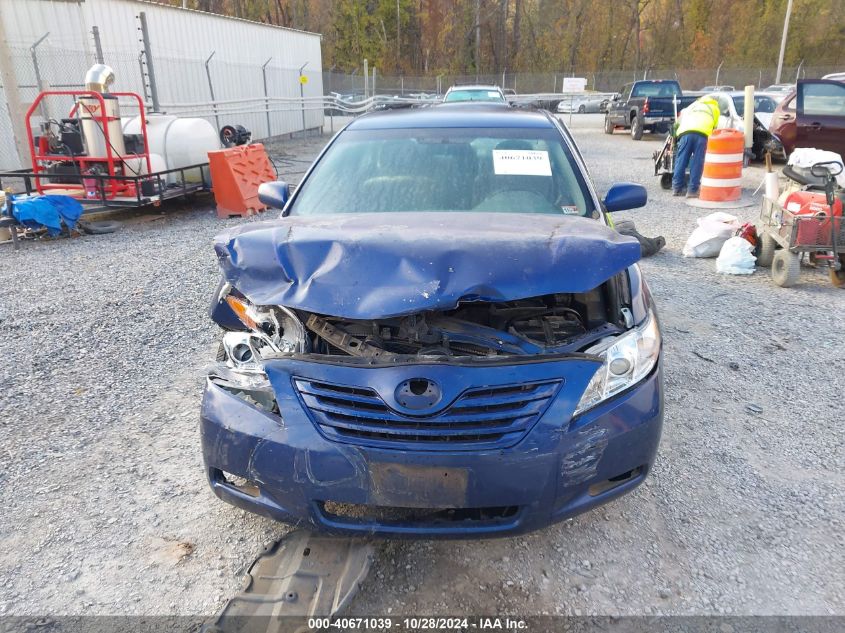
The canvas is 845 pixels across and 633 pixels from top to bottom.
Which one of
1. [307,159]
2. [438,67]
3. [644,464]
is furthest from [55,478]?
[438,67]

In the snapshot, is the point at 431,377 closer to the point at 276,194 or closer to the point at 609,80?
the point at 276,194

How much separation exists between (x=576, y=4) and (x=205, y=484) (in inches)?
2512

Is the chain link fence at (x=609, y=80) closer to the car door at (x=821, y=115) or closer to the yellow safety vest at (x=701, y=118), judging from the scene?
the car door at (x=821, y=115)

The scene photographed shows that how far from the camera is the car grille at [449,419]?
2.10 metres

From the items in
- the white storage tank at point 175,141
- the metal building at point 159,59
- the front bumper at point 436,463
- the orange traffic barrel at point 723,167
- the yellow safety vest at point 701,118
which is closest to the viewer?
the front bumper at point 436,463

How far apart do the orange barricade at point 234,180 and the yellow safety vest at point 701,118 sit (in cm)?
710

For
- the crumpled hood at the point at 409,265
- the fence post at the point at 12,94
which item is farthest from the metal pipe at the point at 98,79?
the crumpled hood at the point at 409,265

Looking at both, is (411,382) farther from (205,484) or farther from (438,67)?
(438,67)

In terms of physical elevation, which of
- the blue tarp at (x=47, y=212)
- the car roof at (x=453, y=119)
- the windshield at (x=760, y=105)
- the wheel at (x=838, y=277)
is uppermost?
the car roof at (x=453, y=119)

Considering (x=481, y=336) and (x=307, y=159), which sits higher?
(x=481, y=336)

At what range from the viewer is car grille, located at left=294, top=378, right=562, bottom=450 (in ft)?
6.90

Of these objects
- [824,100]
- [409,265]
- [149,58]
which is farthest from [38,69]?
[824,100]

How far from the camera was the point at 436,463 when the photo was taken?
6.73ft

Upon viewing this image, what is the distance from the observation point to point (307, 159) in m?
16.9
